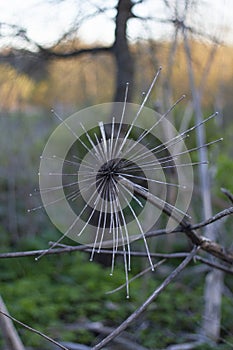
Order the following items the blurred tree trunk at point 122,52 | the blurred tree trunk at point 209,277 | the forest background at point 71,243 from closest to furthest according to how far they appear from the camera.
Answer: the blurred tree trunk at point 122,52
the blurred tree trunk at point 209,277
the forest background at point 71,243

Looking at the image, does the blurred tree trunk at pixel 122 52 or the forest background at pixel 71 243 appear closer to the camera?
the blurred tree trunk at pixel 122 52

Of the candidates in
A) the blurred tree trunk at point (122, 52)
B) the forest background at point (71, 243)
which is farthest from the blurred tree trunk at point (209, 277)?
the blurred tree trunk at point (122, 52)

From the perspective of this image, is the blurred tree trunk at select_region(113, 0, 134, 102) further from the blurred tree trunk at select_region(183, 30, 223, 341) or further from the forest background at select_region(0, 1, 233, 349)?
the blurred tree trunk at select_region(183, 30, 223, 341)

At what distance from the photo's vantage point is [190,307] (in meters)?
3.62

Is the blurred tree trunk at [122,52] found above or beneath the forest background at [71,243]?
above

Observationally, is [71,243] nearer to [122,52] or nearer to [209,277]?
[209,277]

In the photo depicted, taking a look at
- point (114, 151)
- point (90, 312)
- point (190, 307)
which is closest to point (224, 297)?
point (190, 307)

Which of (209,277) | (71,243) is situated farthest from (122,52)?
(71,243)

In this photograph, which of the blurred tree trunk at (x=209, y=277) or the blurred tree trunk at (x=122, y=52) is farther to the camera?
the blurred tree trunk at (x=209, y=277)

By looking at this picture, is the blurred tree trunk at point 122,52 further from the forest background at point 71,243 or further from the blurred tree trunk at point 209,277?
the blurred tree trunk at point 209,277

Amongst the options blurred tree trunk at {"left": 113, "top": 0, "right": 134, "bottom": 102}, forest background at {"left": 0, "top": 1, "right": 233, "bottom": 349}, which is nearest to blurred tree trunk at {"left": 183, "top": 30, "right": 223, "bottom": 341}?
forest background at {"left": 0, "top": 1, "right": 233, "bottom": 349}

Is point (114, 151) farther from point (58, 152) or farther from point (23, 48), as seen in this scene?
point (58, 152)

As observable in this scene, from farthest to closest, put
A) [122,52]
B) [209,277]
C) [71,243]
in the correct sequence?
[71,243]
[122,52]
[209,277]

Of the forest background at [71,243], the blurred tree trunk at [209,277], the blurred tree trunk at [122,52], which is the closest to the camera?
the blurred tree trunk at [122,52]
